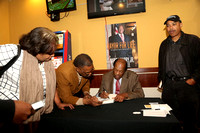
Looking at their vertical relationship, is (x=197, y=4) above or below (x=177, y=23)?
above

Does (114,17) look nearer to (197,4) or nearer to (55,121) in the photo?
(197,4)

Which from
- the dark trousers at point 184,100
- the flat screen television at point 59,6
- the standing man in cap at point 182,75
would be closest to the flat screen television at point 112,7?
the flat screen television at point 59,6

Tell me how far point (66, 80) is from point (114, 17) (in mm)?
1833

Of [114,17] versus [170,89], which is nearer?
[170,89]

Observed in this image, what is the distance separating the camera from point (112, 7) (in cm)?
296

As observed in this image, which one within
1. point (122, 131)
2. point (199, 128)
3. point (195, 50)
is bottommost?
point (199, 128)

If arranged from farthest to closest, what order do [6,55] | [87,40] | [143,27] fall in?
1. [87,40]
2. [143,27]
3. [6,55]

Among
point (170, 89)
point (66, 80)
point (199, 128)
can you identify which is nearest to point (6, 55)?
point (66, 80)

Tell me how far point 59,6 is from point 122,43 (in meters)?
1.70

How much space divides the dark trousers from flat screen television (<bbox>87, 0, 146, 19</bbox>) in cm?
163

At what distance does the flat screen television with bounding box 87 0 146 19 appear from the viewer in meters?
2.84

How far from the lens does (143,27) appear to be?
294cm

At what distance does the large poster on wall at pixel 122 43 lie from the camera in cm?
296

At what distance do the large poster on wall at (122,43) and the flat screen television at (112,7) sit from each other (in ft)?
0.87
